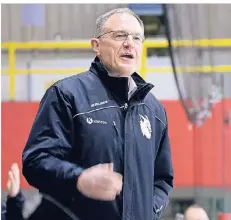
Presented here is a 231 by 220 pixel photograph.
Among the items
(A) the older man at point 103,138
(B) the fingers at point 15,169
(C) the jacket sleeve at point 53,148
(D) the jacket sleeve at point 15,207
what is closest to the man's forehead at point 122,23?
(A) the older man at point 103,138

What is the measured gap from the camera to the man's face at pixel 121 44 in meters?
1.01

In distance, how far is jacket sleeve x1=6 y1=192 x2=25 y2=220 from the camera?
4.72 ft

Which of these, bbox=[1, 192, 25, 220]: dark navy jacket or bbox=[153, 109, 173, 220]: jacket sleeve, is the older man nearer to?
bbox=[153, 109, 173, 220]: jacket sleeve

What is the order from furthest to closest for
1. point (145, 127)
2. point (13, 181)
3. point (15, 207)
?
point (13, 181)
point (15, 207)
point (145, 127)

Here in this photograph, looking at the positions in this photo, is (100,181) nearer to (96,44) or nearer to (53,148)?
(53,148)

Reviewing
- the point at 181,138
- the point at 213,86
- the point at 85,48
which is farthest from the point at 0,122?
the point at 213,86

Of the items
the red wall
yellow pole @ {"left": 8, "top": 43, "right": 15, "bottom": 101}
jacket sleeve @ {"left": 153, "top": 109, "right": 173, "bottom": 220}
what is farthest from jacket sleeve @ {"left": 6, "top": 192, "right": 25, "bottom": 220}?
jacket sleeve @ {"left": 153, "top": 109, "right": 173, "bottom": 220}

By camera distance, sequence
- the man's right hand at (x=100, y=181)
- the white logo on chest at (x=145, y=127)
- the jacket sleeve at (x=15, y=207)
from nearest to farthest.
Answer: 1. the man's right hand at (x=100, y=181)
2. the white logo on chest at (x=145, y=127)
3. the jacket sleeve at (x=15, y=207)

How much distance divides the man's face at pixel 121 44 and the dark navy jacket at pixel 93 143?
0.02 meters

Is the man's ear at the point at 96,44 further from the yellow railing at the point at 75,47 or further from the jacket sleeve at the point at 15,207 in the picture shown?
the yellow railing at the point at 75,47

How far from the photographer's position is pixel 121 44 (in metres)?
1.01

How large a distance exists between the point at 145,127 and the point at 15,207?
2.27 feet

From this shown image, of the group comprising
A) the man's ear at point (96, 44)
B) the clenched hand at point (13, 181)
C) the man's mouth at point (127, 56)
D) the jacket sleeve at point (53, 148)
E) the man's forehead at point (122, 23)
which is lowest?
the clenched hand at point (13, 181)

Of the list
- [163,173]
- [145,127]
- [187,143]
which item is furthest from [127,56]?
[187,143]
